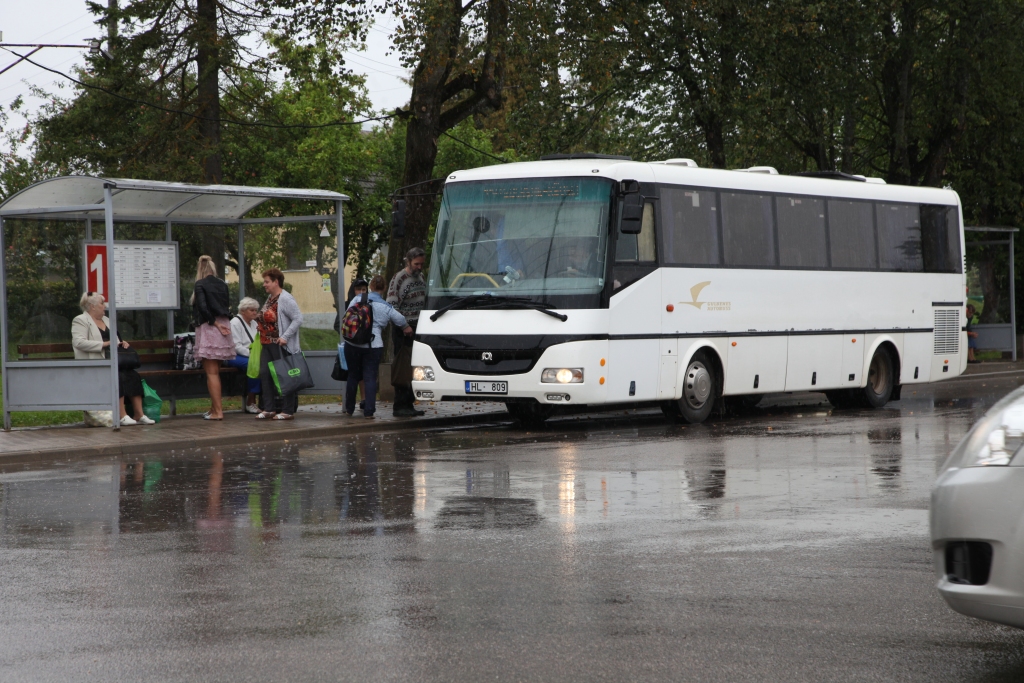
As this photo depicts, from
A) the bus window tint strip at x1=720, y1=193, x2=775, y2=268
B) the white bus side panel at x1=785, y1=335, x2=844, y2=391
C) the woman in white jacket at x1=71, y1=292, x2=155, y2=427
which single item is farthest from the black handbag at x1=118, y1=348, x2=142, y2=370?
the white bus side panel at x1=785, y1=335, x2=844, y2=391

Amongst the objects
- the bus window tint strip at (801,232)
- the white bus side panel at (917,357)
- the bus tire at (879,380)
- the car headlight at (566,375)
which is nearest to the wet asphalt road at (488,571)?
the car headlight at (566,375)

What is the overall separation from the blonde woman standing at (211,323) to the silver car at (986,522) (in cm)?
1291

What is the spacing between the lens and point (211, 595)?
668 cm

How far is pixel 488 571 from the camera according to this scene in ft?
23.5

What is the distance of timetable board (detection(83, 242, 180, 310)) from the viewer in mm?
16906

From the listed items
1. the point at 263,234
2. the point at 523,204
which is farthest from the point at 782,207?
the point at 263,234

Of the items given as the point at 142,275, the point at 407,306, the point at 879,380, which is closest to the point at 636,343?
the point at 407,306

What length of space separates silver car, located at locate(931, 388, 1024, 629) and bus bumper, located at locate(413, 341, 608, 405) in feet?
33.7

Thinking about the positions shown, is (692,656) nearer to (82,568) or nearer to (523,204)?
(82,568)

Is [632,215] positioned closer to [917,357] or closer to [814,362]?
[814,362]

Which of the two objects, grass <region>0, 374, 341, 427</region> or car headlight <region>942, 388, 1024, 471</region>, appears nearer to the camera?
car headlight <region>942, 388, 1024, 471</region>

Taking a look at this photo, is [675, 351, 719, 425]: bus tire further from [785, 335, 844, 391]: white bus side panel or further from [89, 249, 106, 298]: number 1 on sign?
[89, 249, 106, 298]: number 1 on sign

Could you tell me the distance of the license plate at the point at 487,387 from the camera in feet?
51.3

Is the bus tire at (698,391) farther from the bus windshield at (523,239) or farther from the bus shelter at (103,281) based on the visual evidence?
the bus shelter at (103,281)
